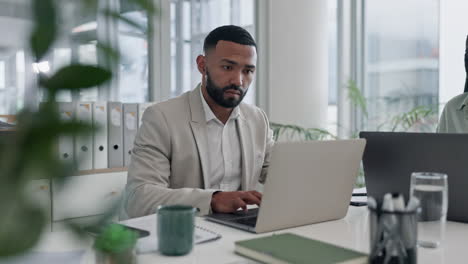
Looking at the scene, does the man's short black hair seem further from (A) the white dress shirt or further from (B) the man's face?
(A) the white dress shirt

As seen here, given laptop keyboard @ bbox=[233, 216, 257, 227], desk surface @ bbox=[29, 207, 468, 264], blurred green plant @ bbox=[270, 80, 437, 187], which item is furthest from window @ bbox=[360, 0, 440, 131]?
laptop keyboard @ bbox=[233, 216, 257, 227]

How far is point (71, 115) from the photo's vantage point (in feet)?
0.64

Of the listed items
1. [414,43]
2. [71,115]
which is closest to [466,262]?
[71,115]

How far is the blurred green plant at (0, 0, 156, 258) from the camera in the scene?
0.18m

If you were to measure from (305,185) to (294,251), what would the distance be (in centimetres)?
30

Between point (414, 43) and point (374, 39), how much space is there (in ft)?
1.38

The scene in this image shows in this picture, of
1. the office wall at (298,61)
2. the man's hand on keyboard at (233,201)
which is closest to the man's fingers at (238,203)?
the man's hand on keyboard at (233,201)

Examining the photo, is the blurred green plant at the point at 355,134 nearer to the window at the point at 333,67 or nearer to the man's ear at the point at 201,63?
the window at the point at 333,67

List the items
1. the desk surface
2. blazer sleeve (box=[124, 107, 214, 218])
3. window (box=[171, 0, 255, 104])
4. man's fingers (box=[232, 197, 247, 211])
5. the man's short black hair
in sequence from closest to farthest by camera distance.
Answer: the desk surface
man's fingers (box=[232, 197, 247, 211])
blazer sleeve (box=[124, 107, 214, 218])
the man's short black hair
window (box=[171, 0, 255, 104])

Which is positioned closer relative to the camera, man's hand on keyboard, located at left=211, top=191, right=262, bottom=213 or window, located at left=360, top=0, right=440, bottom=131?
man's hand on keyboard, located at left=211, top=191, right=262, bottom=213

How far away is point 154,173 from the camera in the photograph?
1712 millimetres

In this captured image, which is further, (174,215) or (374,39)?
(374,39)

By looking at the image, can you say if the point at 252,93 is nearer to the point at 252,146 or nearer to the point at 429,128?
the point at 429,128

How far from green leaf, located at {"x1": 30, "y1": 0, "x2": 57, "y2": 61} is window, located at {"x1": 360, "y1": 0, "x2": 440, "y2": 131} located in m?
3.99
